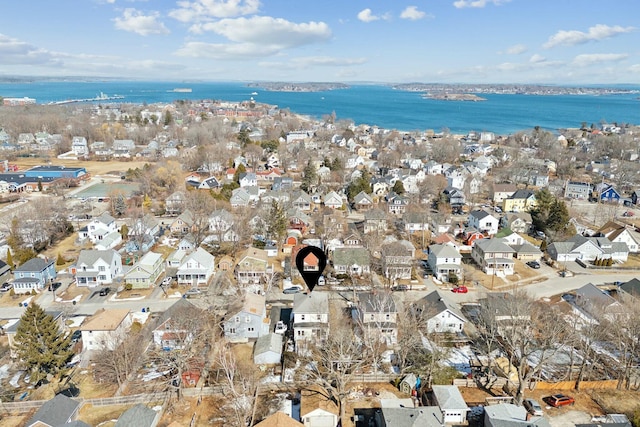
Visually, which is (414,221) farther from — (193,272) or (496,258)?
(193,272)

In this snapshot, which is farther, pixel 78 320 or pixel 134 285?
pixel 134 285

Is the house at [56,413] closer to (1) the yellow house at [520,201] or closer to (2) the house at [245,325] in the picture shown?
(2) the house at [245,325]

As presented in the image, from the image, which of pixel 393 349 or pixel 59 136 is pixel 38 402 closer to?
pixel 393 349

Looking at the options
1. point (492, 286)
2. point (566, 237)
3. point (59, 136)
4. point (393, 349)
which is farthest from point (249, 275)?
point (59, 136)

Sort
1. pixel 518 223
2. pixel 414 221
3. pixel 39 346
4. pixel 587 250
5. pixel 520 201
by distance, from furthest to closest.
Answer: pixel 520 201
pixel 518 223
pixel 414 221
pixel 587 250
pixel 39 346

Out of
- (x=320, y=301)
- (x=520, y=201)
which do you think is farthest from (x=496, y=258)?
(x=520, y=201)

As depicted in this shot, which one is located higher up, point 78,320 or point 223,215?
point 223,215

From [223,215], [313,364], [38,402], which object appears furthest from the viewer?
[223,215]
